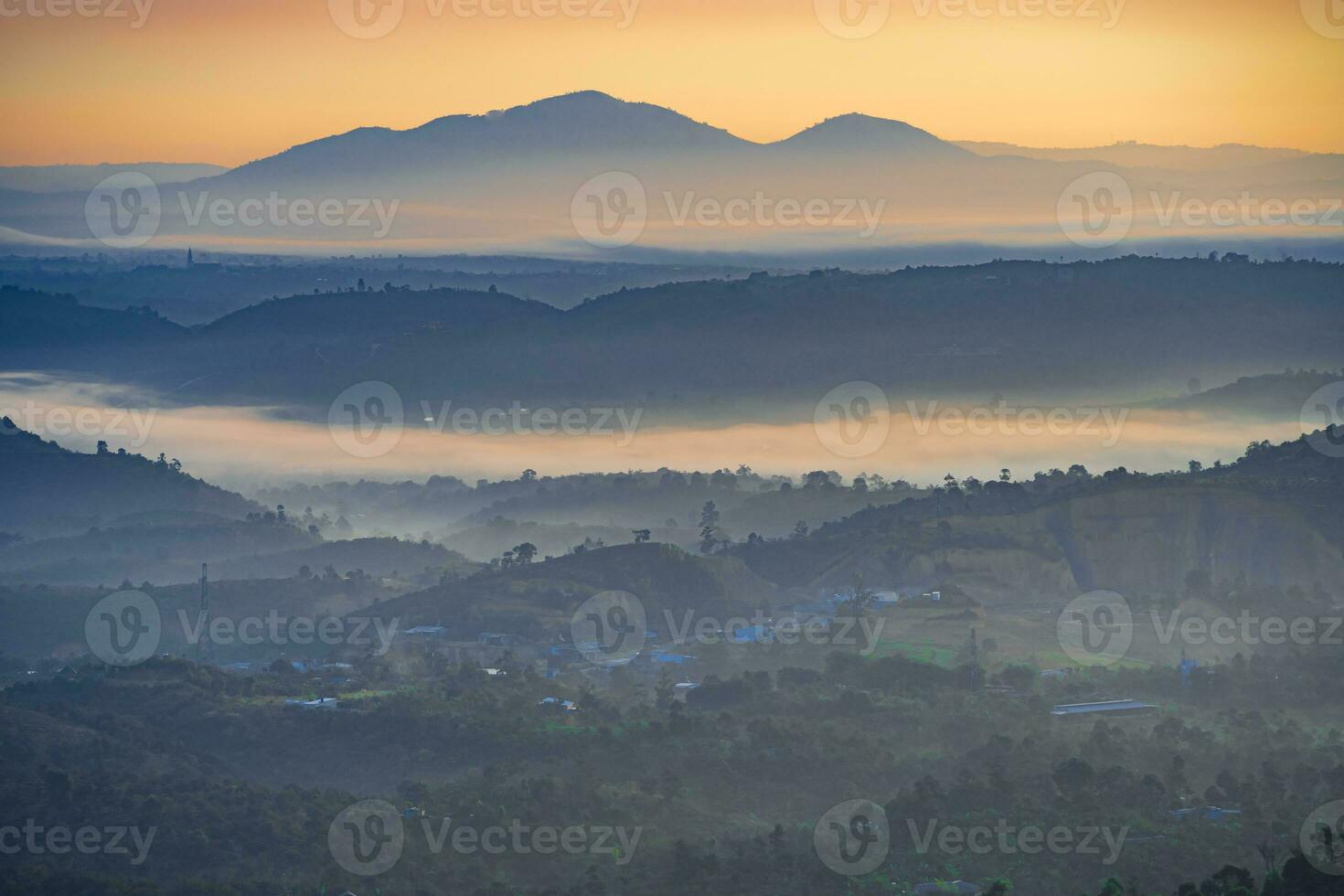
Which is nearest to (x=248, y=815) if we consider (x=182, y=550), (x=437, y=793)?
(x=437, y=793)

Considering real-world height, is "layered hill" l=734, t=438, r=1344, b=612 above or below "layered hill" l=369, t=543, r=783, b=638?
above

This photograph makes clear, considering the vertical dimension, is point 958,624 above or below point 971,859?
above

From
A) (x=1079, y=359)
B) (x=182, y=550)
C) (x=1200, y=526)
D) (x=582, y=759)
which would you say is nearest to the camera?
(x=582, y=759)

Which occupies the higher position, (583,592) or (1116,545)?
(1116,545)

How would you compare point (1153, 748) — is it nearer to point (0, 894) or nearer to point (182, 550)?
point (0, 894)

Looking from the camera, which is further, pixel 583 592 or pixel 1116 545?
pixel 1116 545

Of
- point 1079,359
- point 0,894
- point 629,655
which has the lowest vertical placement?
point 0,894

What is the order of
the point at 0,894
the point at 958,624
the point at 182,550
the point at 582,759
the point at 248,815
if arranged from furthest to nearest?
1. the point at 182,550
2. the point at 958,624
3. the point at 582,759
4. the point at 248,815
5. the point at 0,894

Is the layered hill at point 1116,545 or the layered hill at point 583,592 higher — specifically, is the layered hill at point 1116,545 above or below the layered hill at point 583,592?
above

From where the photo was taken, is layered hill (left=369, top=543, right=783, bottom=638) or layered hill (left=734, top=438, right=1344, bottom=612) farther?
layered hill (left=734, top=438, right=1344, bottom=612)

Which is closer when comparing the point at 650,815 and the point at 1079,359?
the point at 650,815

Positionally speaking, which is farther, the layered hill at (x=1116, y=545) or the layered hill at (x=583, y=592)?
the layered hill at (x=1116, y=545)
